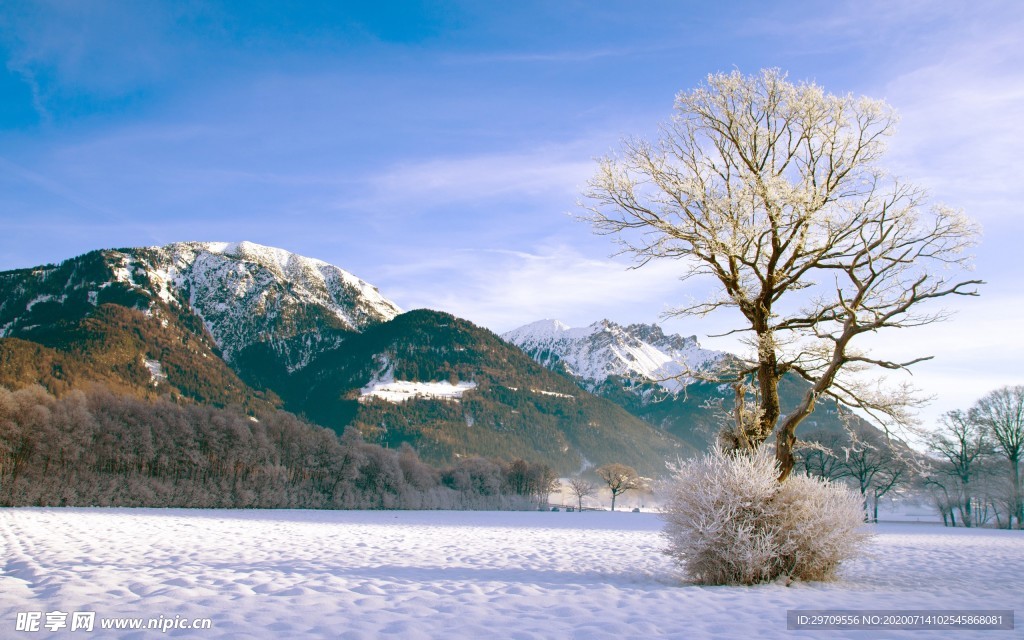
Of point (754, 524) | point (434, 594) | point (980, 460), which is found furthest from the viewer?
point (980, 460)

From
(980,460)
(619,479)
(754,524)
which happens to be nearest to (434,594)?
(754,524)

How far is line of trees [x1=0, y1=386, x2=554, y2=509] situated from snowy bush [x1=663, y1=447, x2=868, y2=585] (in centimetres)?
4932

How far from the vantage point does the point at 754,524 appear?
9852mm

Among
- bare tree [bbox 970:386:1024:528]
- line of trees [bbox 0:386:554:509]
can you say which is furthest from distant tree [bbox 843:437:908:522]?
line of trees [bbox 0:386:554:509]

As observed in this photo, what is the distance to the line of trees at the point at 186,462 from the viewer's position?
4747 centimetres

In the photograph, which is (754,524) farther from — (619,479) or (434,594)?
(619,479)

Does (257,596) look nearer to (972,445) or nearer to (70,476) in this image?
(70,476)

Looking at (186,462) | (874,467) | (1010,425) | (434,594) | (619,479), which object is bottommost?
(619,479)

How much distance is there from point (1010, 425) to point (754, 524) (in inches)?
2215

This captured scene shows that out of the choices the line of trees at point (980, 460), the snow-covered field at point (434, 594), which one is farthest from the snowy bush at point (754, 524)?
the line of trees at point (980, 460)

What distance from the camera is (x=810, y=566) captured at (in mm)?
10109

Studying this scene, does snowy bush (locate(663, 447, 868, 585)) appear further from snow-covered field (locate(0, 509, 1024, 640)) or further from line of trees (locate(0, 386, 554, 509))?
line of trees (locate(0, 386, 554, 509))

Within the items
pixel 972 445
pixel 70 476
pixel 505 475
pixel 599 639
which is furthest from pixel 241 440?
pixel 972 445

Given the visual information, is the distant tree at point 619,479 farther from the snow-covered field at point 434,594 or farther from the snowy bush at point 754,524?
the snowy bush at point 754,524
